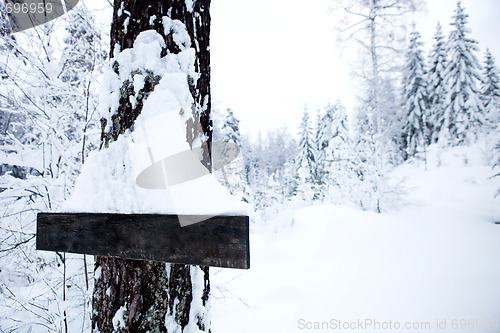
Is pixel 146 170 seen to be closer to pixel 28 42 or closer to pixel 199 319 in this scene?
pixel 199 319

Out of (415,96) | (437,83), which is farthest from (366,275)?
(437,83)

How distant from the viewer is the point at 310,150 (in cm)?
3078

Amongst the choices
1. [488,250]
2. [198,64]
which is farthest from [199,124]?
[488,250]

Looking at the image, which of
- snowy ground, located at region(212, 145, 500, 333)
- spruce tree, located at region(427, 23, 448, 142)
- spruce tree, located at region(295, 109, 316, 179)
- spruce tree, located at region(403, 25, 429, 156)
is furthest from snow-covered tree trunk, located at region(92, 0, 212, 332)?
spruce tree, located at region(295, 109, 316, 179)

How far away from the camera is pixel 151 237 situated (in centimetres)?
111

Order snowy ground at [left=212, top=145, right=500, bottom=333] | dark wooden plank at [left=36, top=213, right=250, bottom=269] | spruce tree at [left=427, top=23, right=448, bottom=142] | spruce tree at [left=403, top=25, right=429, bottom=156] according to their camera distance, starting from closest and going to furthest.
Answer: dark wooden plank at [left=36, top=213, right=250, bottom=269] → snowy ground at [left=212, top=145, right=500, bottom=333] → spruce tree at [left=427, top=23, right=448, bottom=142] → spruce tree at [left=403, top=25, right=429, bottom=156]

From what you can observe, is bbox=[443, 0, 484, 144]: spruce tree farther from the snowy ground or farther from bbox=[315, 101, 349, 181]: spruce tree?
the snowy ground

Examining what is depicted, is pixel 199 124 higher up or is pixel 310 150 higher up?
pixel 310 150

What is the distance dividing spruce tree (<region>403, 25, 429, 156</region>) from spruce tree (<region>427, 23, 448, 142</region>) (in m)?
0.56

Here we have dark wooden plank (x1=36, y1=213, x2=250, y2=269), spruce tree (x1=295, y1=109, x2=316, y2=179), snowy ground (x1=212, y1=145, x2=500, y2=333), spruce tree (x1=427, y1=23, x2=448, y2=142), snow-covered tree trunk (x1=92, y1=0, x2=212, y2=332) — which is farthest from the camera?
spruce tree (x1=295, y1=109, x2=316, y2=179)

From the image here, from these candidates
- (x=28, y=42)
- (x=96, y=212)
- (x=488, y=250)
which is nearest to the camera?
(x=96, y=212)

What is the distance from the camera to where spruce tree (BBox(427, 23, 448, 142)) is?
23141mm

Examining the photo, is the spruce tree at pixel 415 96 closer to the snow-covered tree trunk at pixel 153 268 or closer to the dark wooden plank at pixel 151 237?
the snow-covered tree trunk at pixel 153 268

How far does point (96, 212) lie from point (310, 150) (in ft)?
101
